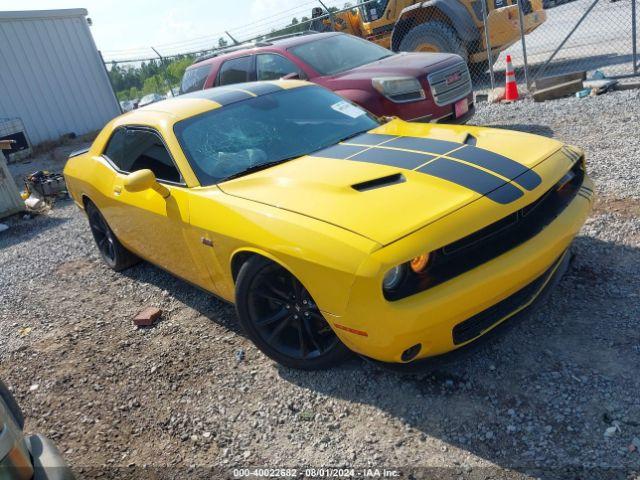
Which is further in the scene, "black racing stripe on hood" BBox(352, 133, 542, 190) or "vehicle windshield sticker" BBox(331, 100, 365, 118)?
"vehicle windshield sticker" BBox(331, 100, 365, 118)

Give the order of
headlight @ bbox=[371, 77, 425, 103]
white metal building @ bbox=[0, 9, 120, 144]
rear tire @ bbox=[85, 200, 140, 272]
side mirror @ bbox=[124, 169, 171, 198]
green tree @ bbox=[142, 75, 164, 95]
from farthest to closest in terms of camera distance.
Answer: green tree @ bbox=[142, 75, 164, 95] < white metal building @ bbox=[0, 9, 120, 144] < headlight @ bbox=[371, 77, 425, 103] < rear tire @ bbox=[85, 200, 140, 272] < side mirror @ bbox=[124, 169, 171, 198]

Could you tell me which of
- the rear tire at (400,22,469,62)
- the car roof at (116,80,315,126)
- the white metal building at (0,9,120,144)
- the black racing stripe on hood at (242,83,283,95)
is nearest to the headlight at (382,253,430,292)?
the car roof at (116,80,315,126)

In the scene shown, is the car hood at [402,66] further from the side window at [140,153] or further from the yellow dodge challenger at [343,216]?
the side window at [140,153]

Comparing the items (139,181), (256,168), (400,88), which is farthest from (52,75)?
(256,168)

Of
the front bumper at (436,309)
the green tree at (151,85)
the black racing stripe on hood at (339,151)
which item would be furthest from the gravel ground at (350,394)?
the green tree at (151,85)

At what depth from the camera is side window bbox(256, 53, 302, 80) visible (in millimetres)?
7230

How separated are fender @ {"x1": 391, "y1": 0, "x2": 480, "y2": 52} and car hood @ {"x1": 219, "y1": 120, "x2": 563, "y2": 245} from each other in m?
7.34

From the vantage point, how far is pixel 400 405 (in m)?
2.65

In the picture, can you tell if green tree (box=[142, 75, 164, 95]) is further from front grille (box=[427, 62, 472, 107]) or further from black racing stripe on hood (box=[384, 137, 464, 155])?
black racing stripe on hood (box=[384, 137, 464, 155])

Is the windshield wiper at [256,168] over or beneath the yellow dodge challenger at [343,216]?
over

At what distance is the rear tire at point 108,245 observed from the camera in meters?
4.87

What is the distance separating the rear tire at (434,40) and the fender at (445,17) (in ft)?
0.46

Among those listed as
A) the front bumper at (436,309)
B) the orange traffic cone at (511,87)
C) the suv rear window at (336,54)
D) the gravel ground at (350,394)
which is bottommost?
the gravel ground at (350,394)

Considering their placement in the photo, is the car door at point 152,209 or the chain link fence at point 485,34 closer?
the car door at point 152,209
